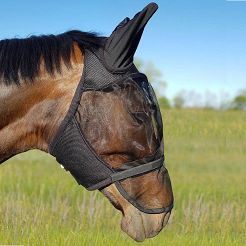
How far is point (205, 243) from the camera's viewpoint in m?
6.82

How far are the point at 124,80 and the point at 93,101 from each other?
0.91ft

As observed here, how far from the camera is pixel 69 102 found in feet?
12.7

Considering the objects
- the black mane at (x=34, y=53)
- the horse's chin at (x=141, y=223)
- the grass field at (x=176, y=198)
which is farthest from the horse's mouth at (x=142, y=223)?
the grass field at (x=176, y=198)

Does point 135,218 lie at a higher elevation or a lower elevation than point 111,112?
lower

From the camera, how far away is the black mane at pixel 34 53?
3.94 m

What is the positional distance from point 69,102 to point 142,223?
109cm

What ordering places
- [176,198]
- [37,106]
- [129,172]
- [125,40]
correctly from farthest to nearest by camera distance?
[176,198], [129,172], [37,106], [125,40]

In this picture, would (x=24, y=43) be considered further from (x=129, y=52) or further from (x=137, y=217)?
(x=137, y=217)

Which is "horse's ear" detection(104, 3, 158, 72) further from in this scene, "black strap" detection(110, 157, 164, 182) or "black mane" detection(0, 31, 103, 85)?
"black strap" detection(110, 157, 164, 182)

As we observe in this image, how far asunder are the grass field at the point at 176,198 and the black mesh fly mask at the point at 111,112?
2639 millimetres

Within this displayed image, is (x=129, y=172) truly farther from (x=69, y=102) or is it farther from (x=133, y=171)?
(x=69, y=102)

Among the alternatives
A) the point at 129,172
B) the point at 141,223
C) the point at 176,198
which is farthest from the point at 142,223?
the point at 176,198

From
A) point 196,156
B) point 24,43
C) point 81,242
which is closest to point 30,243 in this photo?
point 81,242

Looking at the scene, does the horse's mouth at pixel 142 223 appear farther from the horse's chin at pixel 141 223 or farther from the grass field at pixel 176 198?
the grass field at pixel 176 198
